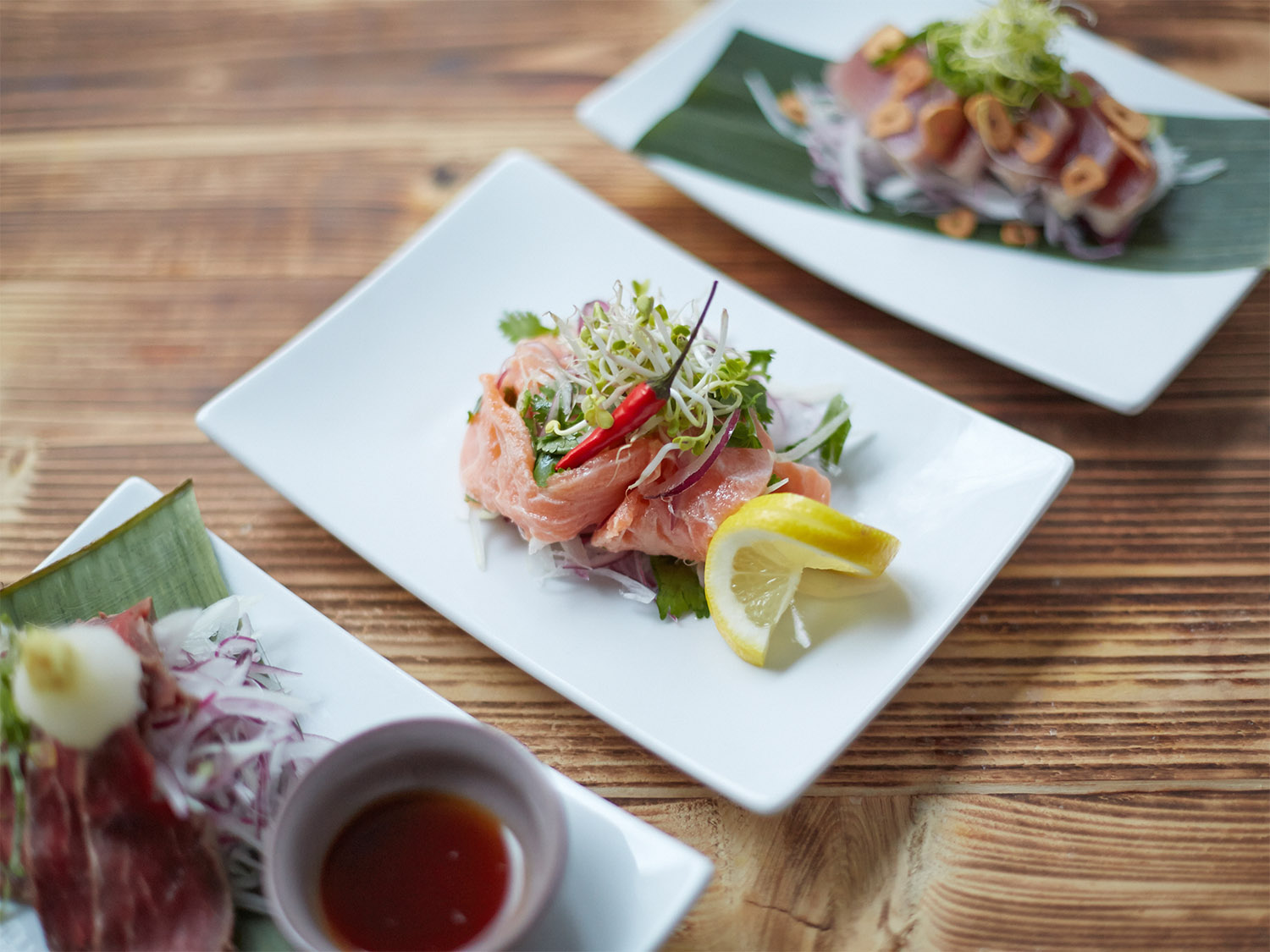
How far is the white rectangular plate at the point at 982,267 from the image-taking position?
108 inches

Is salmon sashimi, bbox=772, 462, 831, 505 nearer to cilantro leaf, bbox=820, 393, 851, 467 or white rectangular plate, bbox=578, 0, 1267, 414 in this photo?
cilantro leaf, bbox=820, 393, 851, 467

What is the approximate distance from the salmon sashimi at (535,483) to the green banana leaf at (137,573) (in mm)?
617

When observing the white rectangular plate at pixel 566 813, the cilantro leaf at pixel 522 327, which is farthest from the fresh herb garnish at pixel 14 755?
the cilantro leaf at pixel 522 327

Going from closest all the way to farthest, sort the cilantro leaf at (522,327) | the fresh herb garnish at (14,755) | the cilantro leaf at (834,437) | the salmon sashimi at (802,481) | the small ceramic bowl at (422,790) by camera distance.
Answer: the small ceramic bowl at (422,790) < the fresh herb garnish at (14,755) < the salmon sashimi at (802,481) < the cilantro leaf at (834,437) < the cilantro leaf at (522,327)

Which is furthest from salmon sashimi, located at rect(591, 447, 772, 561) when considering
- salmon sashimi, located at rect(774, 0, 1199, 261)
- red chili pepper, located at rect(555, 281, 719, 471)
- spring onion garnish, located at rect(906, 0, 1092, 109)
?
spring onion garnish, located at rect(906, 0, 1092, 109)

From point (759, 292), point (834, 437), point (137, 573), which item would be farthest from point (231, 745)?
point (759, 292)

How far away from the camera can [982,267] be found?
302 cm

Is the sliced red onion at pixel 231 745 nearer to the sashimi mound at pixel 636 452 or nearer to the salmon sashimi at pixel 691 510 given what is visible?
the sashimi mound at pixel 636 452

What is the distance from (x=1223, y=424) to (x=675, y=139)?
1770mm

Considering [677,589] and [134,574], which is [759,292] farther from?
[134,574]

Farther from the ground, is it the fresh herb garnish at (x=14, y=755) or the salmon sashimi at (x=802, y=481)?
the salmon sashimi at (x=802, y=481)

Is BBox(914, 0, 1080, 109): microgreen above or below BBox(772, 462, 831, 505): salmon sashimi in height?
above

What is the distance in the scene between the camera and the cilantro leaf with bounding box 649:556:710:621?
230 cm

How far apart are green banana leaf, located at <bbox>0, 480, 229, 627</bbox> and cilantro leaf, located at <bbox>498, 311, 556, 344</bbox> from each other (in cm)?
87
